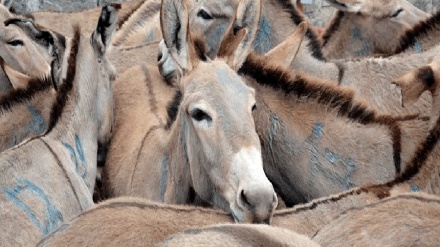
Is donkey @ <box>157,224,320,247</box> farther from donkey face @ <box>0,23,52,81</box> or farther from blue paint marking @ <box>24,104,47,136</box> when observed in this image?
donkey face @ <box>0,23,52,81</box>

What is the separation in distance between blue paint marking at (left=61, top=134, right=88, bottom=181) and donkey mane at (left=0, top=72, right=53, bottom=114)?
1.58ft

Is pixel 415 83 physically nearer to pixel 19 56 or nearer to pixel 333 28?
pixel 19 56

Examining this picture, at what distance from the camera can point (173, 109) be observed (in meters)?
5.56

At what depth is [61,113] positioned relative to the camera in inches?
215

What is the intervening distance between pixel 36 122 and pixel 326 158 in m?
1.54

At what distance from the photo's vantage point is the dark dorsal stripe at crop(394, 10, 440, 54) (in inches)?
275

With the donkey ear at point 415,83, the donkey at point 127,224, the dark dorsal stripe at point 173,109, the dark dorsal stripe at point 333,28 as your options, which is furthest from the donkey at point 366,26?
the donkey at point 127,224

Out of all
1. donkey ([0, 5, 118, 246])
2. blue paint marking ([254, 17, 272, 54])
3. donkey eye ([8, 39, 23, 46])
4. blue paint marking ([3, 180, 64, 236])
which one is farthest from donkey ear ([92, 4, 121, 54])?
blue paint marking ([254, 17, 272, 54])

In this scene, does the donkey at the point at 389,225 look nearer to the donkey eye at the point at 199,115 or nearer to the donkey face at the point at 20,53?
the donkey eye at the point at 199,115

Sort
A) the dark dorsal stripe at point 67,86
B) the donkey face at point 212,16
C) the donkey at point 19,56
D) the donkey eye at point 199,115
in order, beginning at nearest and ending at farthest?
the donkey eye at point 199,115 → the dark dorsal stripe at point 67,86 → the donkey face at point 212,16 → the donkey at point 19,56

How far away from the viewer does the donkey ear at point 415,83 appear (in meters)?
4.72

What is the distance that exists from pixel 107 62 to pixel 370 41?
2.46 meters

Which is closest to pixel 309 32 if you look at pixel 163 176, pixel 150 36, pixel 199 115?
pixel 150 36

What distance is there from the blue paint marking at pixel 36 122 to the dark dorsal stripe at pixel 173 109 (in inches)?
26.0
